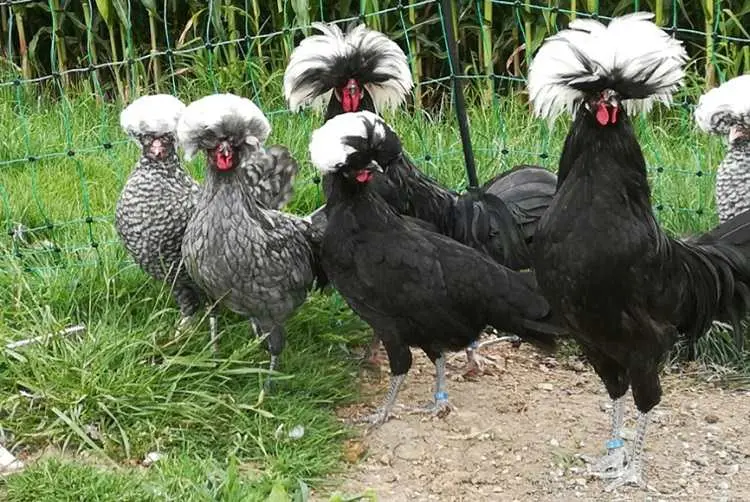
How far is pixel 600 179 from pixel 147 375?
2.11 meters

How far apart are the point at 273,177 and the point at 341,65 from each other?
63 cm

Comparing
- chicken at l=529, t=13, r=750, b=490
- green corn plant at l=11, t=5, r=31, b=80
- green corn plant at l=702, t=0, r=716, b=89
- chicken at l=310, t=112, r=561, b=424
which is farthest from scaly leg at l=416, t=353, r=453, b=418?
green corn plant at l=11, t=5, r=31, b=80

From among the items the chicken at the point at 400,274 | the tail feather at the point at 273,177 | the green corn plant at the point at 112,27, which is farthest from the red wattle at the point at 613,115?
the green corn plant at the point at 112,27

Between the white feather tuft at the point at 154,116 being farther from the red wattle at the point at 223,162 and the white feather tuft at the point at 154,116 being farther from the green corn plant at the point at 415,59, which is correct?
the green corn plant at the point at 415,59

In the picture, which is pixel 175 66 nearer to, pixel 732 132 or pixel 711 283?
pixel 732 132

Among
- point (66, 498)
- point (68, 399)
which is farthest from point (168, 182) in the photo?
point (66, 498)

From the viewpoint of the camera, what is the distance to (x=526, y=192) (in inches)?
215

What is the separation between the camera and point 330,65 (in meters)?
5.10

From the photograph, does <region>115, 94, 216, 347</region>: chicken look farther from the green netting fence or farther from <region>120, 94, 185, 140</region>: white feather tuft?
the green netting fence

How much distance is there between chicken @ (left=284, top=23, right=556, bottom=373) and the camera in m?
5.12

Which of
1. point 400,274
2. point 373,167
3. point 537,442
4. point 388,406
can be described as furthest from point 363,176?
point 537,442

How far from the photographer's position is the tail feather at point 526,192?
534 centimetres

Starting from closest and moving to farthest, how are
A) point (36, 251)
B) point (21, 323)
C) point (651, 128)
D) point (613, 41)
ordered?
point (613, 41) → point (21, 323) → point (36, 251) → point (651, 128)

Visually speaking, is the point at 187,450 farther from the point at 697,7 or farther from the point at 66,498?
the point at 697,7
